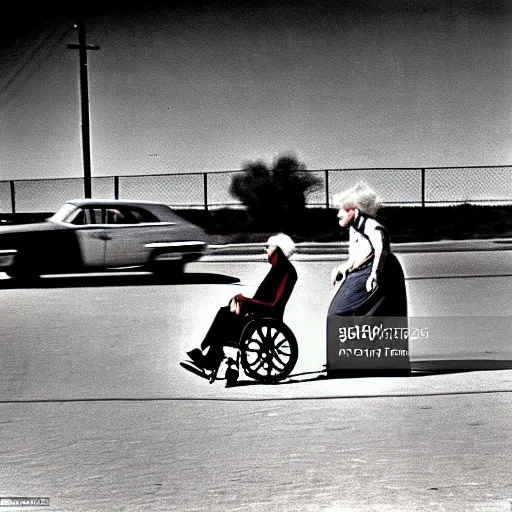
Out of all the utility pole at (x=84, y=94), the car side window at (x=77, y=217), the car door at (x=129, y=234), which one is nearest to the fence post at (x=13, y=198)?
the car side window at (x=77, y=217)

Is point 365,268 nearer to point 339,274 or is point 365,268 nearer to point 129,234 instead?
point 339,274

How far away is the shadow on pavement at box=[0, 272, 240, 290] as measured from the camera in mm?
9759

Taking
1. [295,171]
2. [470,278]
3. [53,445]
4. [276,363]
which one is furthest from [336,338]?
[470,278]

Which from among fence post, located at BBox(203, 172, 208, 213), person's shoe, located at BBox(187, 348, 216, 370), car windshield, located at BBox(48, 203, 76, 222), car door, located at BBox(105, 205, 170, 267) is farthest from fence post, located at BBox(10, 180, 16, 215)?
person's shoe, located at BBox(187, 348, 216, 370)

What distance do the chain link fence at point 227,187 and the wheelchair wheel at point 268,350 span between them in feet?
→ 2.53

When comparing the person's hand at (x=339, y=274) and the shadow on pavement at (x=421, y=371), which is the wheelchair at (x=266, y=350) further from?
the person's hand at (x=339, y=274)

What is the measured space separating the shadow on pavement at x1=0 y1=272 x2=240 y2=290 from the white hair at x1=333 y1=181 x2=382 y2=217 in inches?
149

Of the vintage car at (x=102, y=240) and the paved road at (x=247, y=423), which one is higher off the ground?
the vintage car at (x=102, y=240)

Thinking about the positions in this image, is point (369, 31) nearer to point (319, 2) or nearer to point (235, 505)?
point (319, 2)

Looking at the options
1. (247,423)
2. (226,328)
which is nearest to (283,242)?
(226,328)

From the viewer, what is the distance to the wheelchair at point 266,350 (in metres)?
5.32

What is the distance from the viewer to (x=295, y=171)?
5566 mm

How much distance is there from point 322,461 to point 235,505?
0.73m

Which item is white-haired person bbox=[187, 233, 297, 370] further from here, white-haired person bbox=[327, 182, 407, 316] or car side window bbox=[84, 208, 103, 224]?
car side window bbox=[84, 208, 103, 224]
